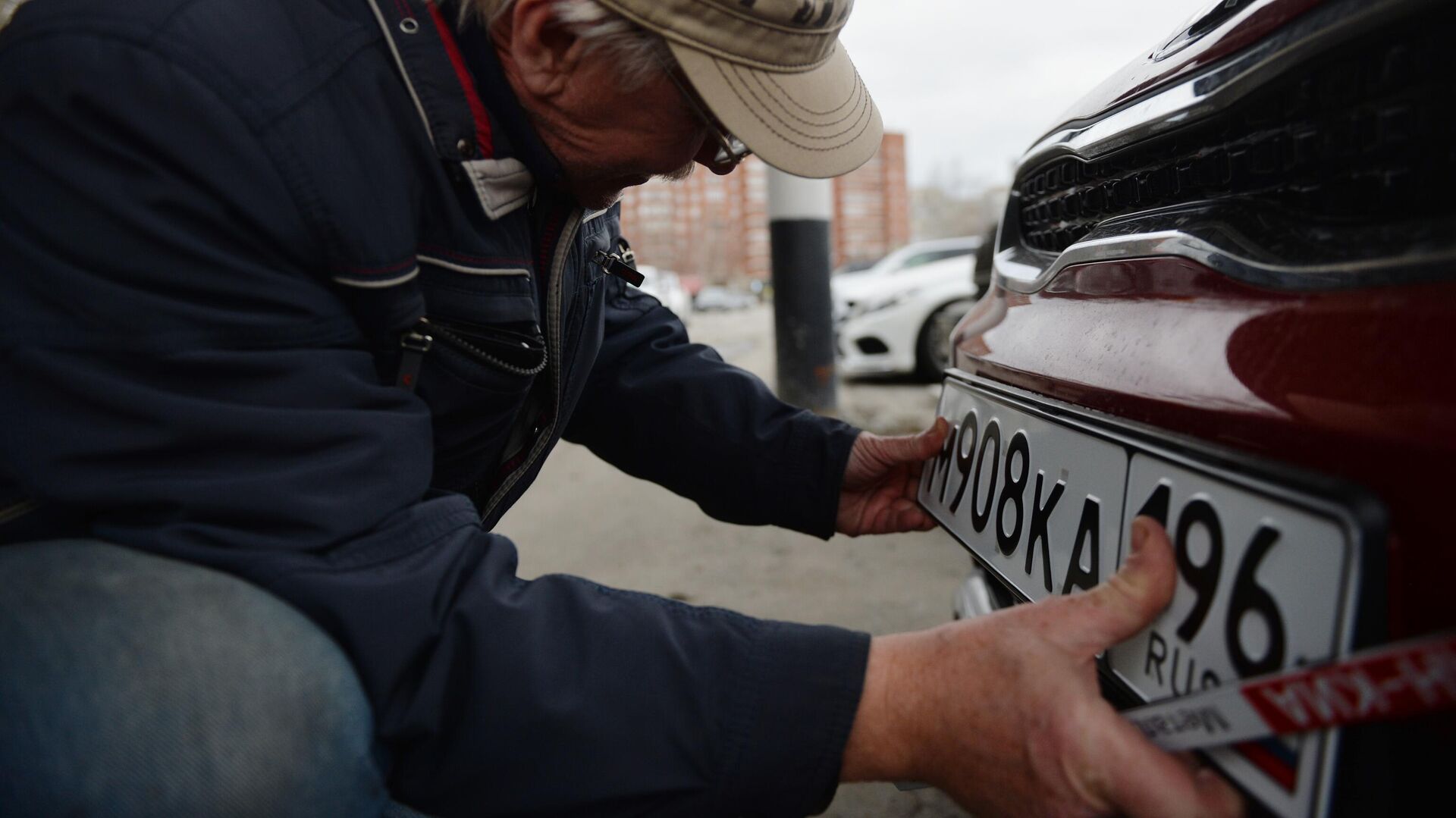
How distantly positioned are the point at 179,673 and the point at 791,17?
0.89 metres

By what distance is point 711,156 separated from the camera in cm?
122

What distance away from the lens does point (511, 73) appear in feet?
3.55

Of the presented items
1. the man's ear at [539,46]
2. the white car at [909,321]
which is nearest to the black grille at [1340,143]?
the man's ear at [539,46]

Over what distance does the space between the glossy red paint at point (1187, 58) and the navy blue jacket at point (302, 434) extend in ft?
2.21

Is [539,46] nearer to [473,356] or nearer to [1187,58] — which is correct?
[473,356]

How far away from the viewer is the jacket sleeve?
4.82 ft

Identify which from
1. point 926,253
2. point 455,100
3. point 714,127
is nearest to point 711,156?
point 714,127

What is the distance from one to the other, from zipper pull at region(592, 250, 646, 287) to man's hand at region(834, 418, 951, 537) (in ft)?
1.59

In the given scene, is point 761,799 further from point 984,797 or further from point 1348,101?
point 1348,101

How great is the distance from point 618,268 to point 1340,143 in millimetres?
1062

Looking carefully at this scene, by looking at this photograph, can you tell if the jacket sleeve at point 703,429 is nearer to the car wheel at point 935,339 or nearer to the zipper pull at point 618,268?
the zipper pull at point 618,268

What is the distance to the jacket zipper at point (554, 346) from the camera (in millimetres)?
1260

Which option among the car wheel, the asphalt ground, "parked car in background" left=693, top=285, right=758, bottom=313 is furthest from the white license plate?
"parked car in background" left=693, top=285, right=758, bottom=313

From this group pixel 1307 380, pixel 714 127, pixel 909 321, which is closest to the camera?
pixel 1307 380
